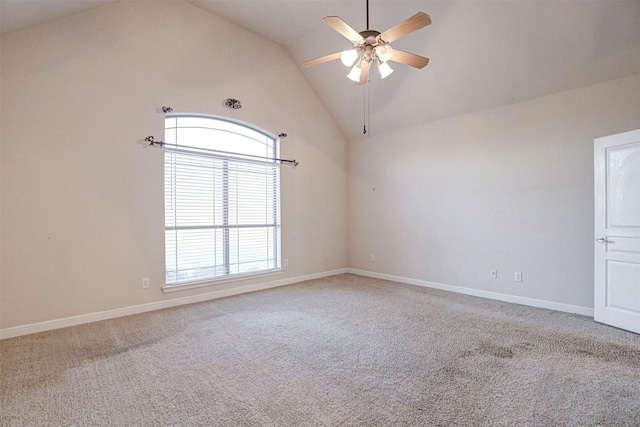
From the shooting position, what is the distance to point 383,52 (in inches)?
109

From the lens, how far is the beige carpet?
190 centimetres

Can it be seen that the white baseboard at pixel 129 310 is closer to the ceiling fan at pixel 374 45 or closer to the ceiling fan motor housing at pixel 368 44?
the ceiling fan at pixel 374 45

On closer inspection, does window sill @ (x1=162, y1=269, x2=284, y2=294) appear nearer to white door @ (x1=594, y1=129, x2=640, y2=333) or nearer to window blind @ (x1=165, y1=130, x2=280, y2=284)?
window blind @ (x1=165, y1=130, x2=280, y2=284)

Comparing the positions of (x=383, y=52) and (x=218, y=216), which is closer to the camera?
(x=383, y=52)

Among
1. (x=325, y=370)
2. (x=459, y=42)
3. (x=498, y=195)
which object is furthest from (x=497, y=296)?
(x=459, y=42)

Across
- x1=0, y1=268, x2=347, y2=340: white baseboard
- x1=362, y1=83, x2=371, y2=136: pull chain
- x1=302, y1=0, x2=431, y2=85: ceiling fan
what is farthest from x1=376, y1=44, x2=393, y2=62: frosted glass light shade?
x1=0, y1=268, x2=347, y2=340: white baseboard

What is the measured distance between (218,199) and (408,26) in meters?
3.37

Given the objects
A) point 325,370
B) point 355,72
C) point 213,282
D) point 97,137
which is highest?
point 355,72

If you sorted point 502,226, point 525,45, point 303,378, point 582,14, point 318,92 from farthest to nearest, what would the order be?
point 318,92, point 502,226, point 525,45, point 582,14, point 303,378

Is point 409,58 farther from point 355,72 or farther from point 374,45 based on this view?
point 355,72

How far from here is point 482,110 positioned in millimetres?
4637

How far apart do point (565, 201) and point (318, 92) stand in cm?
424

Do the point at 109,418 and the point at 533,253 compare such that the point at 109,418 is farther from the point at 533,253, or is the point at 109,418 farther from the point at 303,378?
the point at 533,253

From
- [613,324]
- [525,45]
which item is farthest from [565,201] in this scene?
[525,45]
